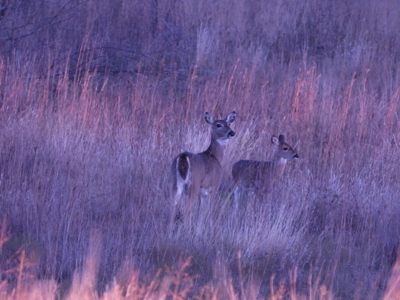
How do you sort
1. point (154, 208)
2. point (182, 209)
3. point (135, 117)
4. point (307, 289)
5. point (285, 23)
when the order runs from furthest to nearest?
point (285, 23) < point (135, 117) < point (182, 209) < point (154, 208) < point (307, 289)

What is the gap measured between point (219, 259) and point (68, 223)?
4.21 ft

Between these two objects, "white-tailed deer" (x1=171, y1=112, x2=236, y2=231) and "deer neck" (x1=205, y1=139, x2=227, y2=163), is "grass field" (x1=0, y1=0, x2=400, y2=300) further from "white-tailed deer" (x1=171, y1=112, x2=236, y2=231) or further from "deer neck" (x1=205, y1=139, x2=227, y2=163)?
"deer neck" (x1=205, y1=139, x2=227, y2=163)

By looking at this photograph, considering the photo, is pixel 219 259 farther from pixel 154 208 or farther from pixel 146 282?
pixel 154 208

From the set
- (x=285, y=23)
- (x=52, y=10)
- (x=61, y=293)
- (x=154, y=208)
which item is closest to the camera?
(x=61, y=293)

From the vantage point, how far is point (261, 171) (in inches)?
360

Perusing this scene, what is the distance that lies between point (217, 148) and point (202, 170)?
108 cm

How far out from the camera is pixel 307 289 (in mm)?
5703

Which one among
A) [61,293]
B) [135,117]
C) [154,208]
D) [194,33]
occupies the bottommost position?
[61,293]

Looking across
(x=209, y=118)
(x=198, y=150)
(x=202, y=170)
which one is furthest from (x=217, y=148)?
(x=202, y=170)

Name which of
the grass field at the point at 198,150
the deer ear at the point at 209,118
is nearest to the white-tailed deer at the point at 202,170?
the deer ear at the point at 209,118

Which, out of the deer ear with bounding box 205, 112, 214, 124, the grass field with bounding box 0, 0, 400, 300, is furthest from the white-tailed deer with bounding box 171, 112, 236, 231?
the grass field with bounding box 0, 0, 400, 300

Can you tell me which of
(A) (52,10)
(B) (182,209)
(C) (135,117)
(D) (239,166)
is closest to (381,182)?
(D) (239,166)

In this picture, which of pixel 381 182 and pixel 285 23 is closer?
pixel 381 182

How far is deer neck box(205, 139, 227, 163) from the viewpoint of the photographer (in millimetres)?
9102
